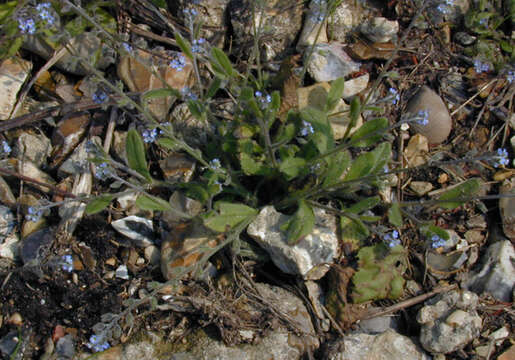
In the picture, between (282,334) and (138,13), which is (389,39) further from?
(282,334)

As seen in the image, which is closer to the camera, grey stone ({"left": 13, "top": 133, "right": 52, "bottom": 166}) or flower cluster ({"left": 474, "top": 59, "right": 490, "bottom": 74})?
grey stone ({"left": 13, "top": 133, "right": 52, "bottom": 166})

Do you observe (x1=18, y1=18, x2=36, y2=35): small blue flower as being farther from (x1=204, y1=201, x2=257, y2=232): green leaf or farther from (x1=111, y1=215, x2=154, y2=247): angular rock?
(x1=204, y1=201, x2=257, y2=232): green leaf

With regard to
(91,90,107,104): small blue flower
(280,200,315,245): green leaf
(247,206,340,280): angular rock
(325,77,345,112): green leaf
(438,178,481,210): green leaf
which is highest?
(91,90,107,104): small blue flower

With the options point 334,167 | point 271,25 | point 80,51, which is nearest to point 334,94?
point 334,167

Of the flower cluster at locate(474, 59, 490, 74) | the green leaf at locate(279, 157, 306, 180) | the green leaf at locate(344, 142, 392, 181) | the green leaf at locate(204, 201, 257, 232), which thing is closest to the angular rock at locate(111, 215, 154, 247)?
the green leaf at locate(204, 201, 257, 232)

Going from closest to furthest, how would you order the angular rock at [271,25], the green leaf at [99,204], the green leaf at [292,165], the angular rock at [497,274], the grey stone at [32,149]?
the green leaf at [99,204] → the green leaf at [292,165] → the angular rock at [497,274] → the grey stone at [32,149] → the angular rock at [271,25]

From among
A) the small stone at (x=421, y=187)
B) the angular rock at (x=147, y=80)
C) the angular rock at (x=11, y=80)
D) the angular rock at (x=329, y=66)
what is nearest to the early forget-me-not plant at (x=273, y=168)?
the angular rock at (x=147, y=80)

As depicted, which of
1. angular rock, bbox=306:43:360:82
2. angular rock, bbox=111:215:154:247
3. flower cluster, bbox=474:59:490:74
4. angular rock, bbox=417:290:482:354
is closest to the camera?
angular rock, bbox=417:290:482:354

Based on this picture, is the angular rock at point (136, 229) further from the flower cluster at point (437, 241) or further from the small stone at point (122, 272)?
the flower cluster at point (437, 241)
